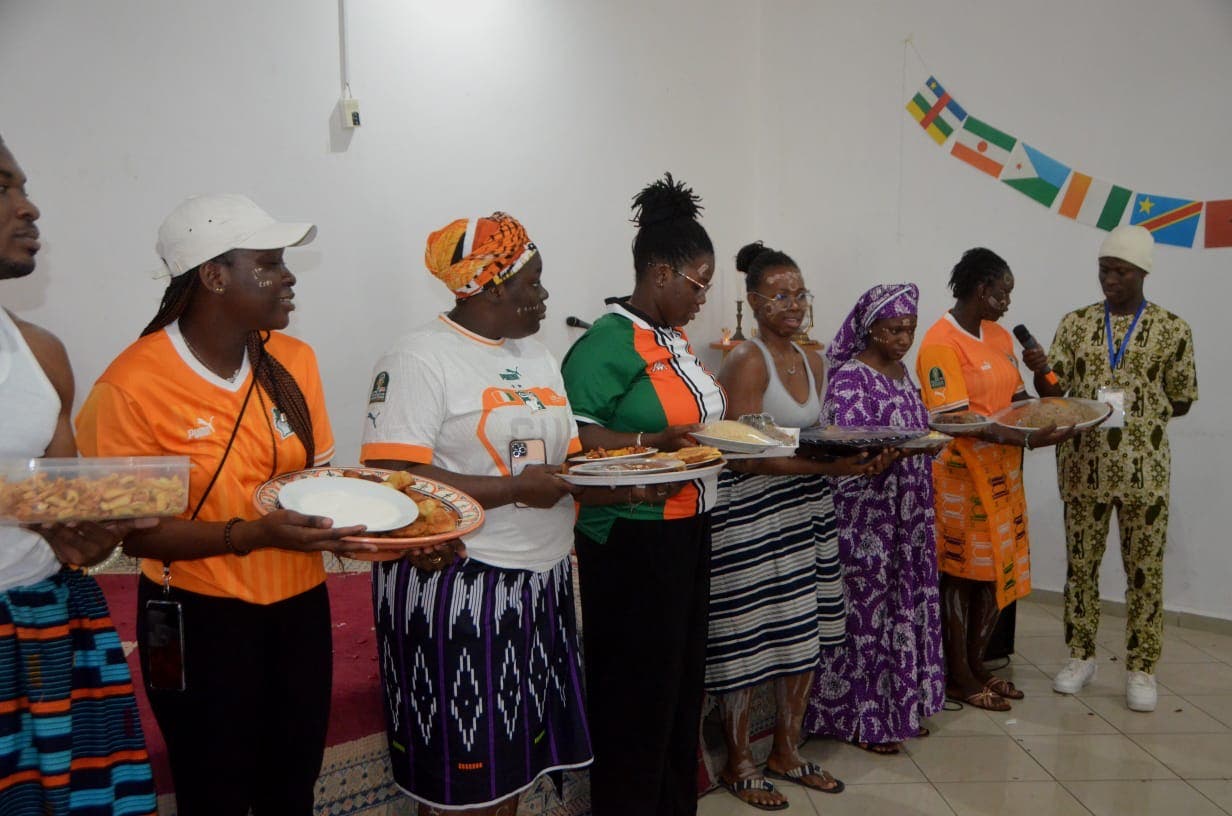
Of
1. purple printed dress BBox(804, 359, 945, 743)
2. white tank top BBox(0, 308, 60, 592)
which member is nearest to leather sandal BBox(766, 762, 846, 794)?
purple printed dress BBox(804, 359, 945, 743)

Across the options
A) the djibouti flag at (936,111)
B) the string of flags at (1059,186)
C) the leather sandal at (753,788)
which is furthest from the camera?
the djibouti flag at (936,111)

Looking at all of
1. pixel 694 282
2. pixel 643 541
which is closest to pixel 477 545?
pixel 643 541

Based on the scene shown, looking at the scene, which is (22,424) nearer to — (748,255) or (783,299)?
(783,299)

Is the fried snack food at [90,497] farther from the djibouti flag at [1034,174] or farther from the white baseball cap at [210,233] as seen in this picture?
the djibouti flag at [1034,174]

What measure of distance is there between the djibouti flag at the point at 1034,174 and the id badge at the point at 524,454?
376 centimetres

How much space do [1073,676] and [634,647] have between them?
233cm

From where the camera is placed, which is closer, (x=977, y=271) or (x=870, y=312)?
(x=870, y=312)

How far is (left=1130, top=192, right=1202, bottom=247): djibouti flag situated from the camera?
4305 millimetres

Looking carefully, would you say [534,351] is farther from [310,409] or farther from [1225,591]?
[1225,591]

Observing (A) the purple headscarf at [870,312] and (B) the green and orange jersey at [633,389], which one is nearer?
(B) the green and orange jersey at [633,389]

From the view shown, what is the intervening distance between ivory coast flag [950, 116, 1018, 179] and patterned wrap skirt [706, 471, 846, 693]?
2.81 m

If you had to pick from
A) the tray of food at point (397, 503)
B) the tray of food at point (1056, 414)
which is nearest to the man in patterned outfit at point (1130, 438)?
the tray of food at point (1056, 414)

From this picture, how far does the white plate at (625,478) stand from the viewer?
1.82 meters

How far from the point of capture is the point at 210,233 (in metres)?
1.58
